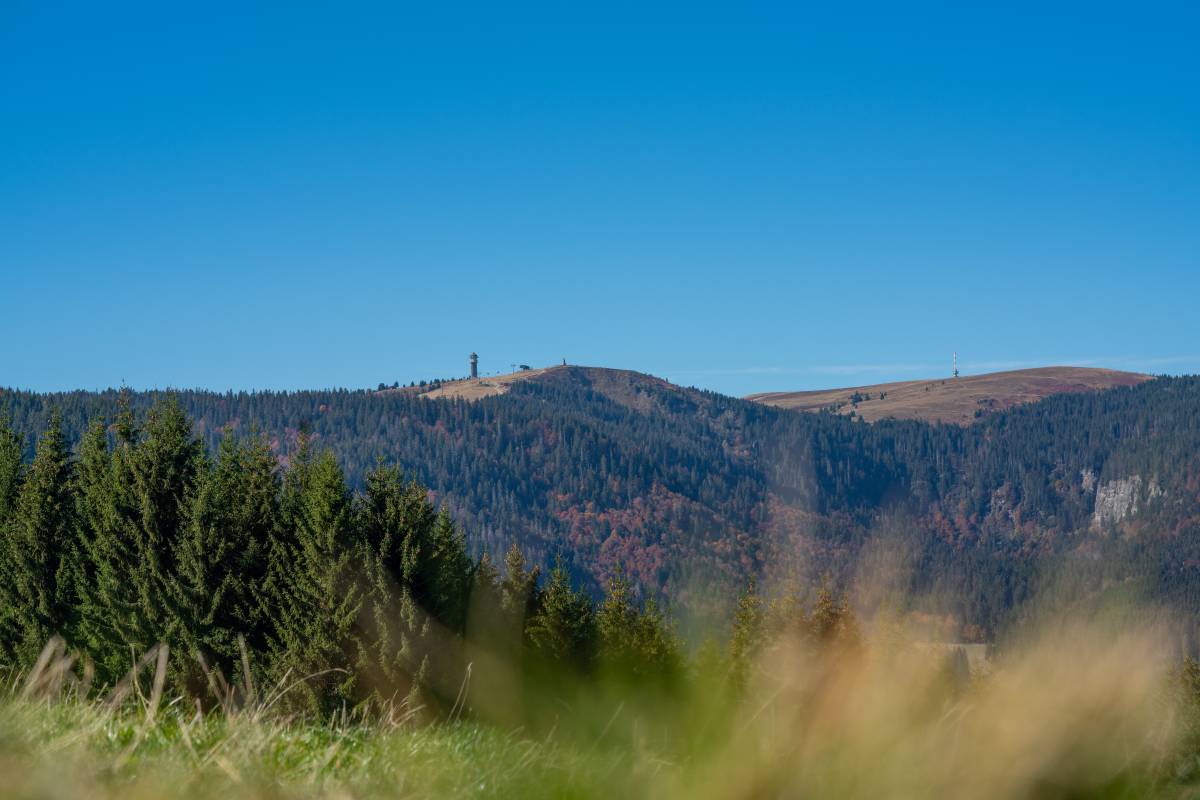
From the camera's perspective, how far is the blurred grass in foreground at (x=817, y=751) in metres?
3.40

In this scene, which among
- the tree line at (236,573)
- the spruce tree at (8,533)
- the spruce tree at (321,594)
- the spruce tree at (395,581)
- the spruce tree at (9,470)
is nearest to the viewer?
the spruce tree at (321,594)

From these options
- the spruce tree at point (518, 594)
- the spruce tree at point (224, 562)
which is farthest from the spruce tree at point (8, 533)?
the spruce tree at point (518, 594)

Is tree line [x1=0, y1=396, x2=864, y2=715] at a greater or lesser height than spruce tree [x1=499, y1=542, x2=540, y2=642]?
greater

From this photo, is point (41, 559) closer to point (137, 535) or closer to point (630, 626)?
point (137, 535)

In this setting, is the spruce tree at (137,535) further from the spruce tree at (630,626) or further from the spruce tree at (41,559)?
the spruce tree at (630,626)

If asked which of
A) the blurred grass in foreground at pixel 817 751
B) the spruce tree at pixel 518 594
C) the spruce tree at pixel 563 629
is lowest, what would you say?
the spruce tree at pixel 563 629

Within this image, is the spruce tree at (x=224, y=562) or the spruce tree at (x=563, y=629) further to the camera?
the spruce tree at (x=563, y=629)

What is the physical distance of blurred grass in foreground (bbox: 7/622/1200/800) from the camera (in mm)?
3396

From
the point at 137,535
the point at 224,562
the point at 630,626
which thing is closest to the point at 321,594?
the point at 224,562

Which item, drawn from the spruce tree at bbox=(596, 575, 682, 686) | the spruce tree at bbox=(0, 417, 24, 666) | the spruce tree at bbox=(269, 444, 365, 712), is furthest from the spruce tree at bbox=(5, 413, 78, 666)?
the spruce tree at bbox=(596, 575, 682, 686)

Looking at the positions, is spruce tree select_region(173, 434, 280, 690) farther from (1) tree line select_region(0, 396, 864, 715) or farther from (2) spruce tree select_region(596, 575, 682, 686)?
(2) spruce tree select_region(596, 575, 682, 686)

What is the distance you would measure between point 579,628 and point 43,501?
81.8 feet

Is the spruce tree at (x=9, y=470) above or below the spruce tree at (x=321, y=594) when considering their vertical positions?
above

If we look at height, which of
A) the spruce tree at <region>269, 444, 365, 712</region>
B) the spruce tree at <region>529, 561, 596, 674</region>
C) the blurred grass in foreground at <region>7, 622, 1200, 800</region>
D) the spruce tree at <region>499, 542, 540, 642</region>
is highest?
the blurred grass in foreground at <region>7, 622, 1200, 800</region>
